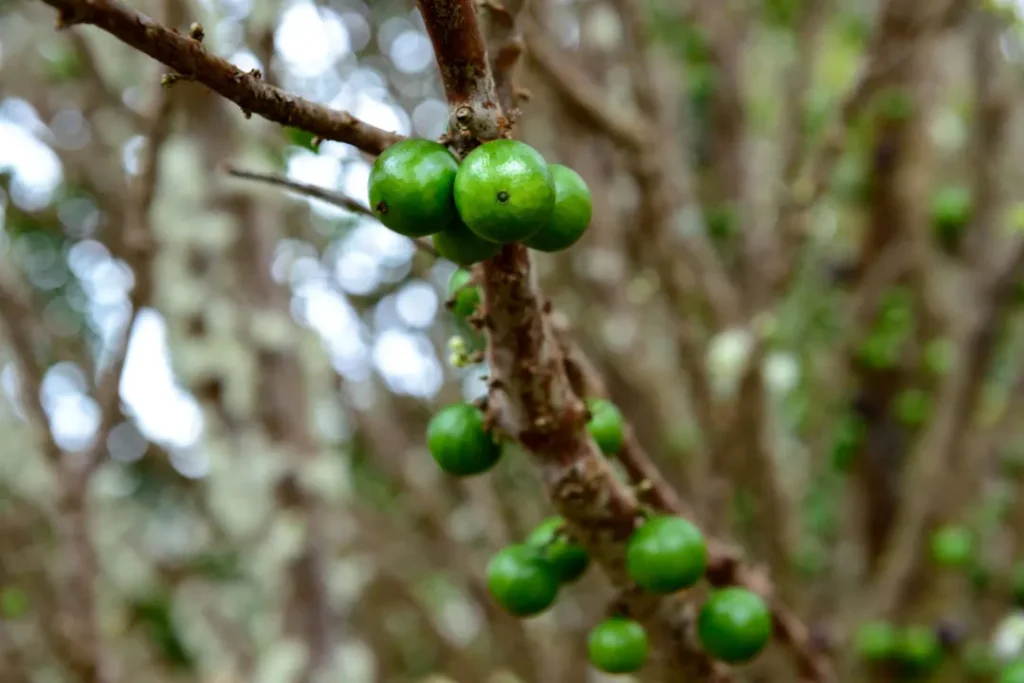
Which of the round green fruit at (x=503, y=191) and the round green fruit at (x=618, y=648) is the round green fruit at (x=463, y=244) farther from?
the round green fruit at (x=618, y=648)

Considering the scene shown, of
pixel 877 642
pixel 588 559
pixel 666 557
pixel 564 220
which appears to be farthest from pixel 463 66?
pixel 877 642

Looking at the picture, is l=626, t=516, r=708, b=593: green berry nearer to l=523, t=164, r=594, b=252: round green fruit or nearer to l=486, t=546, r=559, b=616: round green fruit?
l=486, t=546, r=559, b=616: round green fruit

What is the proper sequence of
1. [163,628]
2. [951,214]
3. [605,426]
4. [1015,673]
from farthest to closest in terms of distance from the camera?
1. [163,628]
2. [951,214]
3. [1015,673]
4. [605,426]

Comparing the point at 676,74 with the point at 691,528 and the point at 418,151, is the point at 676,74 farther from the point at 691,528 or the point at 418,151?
the point at 418,151

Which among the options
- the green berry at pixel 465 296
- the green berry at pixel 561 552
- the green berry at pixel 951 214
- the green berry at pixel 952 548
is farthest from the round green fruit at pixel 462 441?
the green berry at pixel 951 214

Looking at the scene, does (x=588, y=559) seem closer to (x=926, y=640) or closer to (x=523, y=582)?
(x=523, y=582)

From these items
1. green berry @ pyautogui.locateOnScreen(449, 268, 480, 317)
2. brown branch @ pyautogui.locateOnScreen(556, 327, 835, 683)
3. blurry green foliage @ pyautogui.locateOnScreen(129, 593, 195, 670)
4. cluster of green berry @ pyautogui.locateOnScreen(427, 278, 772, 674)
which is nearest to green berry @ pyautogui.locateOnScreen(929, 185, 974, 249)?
brown branch @ pyautogui.locateOnScreen(556, 327, 835, 683)
